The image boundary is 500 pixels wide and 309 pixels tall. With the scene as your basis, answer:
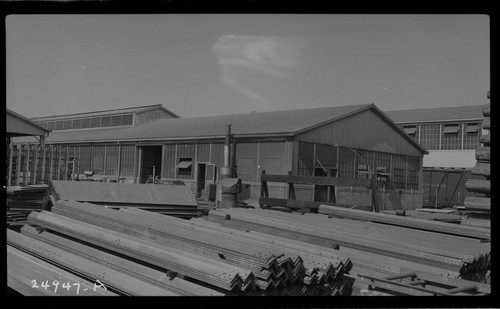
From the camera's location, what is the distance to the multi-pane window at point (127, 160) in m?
26.1

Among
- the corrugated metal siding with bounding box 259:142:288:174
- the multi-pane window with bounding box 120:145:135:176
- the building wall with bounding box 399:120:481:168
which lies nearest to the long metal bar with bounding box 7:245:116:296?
the corrugated metal siding with bounding box 259:142:288:174

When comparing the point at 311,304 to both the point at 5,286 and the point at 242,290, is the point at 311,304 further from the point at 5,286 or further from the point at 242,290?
the point at 5,286

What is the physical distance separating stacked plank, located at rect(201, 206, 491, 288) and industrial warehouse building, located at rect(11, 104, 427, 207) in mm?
11681

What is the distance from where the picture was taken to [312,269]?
483cm

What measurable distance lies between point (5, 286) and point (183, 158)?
64.5 ft

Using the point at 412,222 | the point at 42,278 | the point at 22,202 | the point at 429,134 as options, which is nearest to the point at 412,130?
the point at 429,134

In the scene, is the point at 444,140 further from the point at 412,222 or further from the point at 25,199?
the point at 25,199

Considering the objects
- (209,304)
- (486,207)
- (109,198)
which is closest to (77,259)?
(209,304)

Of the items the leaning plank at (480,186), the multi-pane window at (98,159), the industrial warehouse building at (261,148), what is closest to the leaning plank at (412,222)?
the leaning plank at (480,186)

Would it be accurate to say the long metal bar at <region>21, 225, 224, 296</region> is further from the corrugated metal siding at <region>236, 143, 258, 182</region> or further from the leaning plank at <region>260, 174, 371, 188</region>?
the corrugated metal siding at <region>236, 143, 258, 182</region>

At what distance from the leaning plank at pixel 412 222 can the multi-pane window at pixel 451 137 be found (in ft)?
84.8

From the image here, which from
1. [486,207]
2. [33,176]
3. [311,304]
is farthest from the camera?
[33,176]

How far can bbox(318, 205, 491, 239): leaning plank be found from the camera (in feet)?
21.4

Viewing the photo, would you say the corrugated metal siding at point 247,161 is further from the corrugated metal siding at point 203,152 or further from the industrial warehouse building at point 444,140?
the industrial warehouse building at point 444,140
